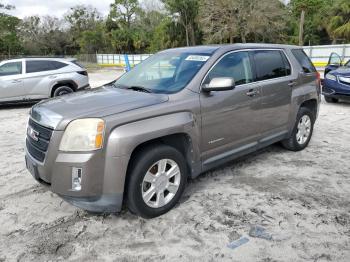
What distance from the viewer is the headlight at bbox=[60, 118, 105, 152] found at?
322cm

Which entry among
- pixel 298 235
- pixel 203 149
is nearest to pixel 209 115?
pixel 203 149

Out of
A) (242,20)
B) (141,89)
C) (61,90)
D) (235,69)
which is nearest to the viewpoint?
(141,89)

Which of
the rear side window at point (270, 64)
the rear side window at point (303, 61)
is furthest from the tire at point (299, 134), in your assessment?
the rear side window at point (270, 64)

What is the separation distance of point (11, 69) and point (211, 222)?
9.26 metres

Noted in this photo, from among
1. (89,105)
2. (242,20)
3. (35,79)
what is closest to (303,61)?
(89,105)

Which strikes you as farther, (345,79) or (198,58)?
(345,79)

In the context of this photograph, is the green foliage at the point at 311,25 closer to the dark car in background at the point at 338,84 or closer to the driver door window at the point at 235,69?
the dark car in background at the point at 338,84

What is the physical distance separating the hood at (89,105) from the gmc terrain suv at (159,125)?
1 cm

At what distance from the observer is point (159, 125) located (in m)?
3.54

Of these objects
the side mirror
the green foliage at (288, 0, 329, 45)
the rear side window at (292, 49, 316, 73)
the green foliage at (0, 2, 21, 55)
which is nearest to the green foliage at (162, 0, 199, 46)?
the green foliage at (288, 0, 329, 45)

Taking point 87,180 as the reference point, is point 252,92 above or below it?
above

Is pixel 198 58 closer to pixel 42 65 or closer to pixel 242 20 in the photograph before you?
pixel 42 65

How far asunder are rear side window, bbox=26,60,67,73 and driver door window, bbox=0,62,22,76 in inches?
9.9

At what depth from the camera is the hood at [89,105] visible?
3356 millimetres
